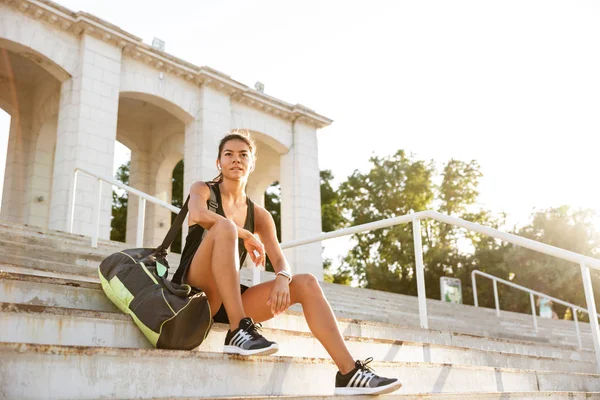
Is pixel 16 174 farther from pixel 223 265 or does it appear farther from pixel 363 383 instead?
pixel 363 383

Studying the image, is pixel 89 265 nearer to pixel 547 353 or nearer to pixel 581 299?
pixel 547 353

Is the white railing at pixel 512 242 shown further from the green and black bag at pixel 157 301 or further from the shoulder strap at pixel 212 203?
the green and black bag at pixel 157 301

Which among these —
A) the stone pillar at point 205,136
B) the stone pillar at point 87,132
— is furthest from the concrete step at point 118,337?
the stone pillar at point 205,136

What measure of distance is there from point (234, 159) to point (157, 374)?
1.40 m

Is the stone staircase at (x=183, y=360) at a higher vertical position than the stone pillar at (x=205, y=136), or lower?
lower

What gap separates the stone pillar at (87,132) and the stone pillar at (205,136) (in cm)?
208

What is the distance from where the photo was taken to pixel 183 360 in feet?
7.90

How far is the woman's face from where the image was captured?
3295 mm

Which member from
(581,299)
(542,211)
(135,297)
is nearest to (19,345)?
(135,297)

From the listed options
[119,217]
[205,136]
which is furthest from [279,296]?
[119,217]

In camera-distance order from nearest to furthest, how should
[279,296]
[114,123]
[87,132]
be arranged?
[279,296] < [87,132] < [114,123]

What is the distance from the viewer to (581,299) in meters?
22.8

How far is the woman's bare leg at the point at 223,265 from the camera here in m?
2.79

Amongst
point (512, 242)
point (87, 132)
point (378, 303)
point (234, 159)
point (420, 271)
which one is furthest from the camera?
point (87, 132)
